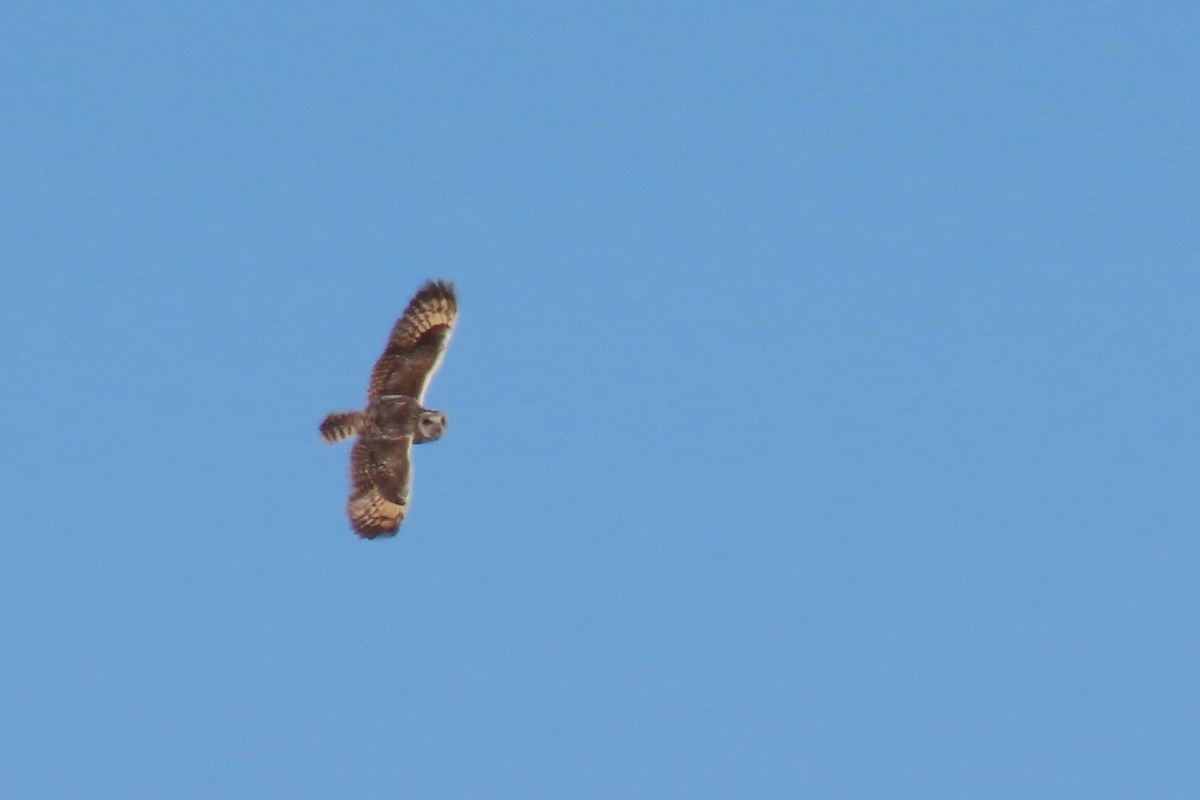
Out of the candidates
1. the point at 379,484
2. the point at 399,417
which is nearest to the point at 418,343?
the point at 399,417

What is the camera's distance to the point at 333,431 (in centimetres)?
4281

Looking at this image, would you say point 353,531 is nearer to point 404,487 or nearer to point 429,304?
point 404,487

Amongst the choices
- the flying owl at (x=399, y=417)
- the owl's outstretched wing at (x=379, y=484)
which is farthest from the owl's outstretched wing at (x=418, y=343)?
the owl's outstretched wing at (x=379, y=484)

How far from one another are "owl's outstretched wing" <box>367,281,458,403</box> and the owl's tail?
0.64 m

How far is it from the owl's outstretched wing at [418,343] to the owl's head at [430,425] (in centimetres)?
40

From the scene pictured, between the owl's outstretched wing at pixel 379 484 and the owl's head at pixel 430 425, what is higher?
the owl's head at pixel 430 425

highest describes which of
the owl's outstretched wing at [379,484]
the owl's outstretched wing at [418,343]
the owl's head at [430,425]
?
the owl's outstretched wing at [418,343]

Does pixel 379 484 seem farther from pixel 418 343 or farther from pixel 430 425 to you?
pixel 418 343

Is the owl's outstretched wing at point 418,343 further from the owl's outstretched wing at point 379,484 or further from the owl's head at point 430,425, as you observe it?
the owl's outstretched wing at point 379,484

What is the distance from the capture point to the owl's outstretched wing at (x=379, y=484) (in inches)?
1703

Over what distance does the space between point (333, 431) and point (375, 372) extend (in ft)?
5.26

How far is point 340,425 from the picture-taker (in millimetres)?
42812

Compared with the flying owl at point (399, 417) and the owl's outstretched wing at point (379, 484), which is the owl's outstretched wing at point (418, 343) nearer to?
the flying owl at point (399, 417)

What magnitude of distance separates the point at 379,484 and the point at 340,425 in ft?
4.81
